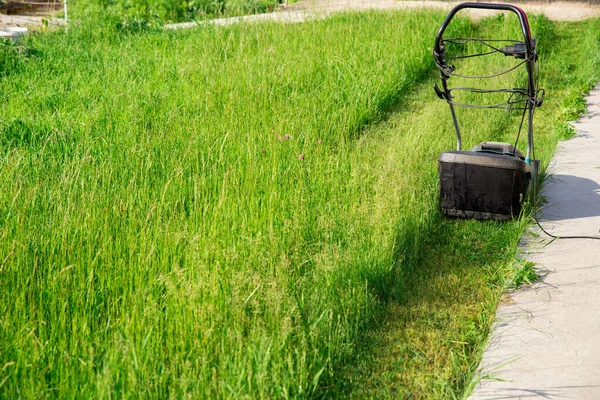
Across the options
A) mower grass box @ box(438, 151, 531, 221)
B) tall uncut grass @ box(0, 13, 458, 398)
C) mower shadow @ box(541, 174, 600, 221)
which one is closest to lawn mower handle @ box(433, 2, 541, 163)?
mower grass box @ box(438, 151, 531, 221)

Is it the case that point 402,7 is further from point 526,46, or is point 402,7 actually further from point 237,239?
point 237,239

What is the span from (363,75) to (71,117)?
297 cm

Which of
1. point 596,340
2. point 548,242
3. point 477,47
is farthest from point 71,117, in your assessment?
point 477,47

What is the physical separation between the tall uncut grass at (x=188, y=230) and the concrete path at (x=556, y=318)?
0.67 metres

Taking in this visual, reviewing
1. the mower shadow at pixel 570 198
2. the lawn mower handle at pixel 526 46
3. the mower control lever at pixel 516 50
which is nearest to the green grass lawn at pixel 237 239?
the mower shadow at pixel 570 198

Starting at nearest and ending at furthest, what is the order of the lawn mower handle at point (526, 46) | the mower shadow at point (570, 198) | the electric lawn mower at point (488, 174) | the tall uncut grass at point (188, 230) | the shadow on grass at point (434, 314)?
the tall uncut grass at point (188, 230), the shadow on grass at point (434, 314), the lawn mower handle at point (526, 46), the electric lawn mower at point (488, 174), the mower shadow at point (570, 198)

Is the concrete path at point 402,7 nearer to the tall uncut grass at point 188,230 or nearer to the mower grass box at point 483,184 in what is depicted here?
the tall uncut grass at point 188,230

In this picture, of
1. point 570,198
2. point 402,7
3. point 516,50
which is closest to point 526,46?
point 516,50

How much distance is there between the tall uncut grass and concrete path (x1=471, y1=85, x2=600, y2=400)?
2.19 ft

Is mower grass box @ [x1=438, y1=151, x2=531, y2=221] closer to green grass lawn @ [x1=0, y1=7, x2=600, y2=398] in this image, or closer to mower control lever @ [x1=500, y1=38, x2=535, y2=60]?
green grass lawn @ [x1=0, y1=7, x2=600, y2=398]

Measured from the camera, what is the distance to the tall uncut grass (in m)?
3.15

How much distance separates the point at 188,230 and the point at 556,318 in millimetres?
2051

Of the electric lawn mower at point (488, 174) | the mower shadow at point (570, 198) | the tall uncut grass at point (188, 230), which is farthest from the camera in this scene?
the mower shadow at point (570, 198)

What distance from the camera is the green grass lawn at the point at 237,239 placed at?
322 cm
